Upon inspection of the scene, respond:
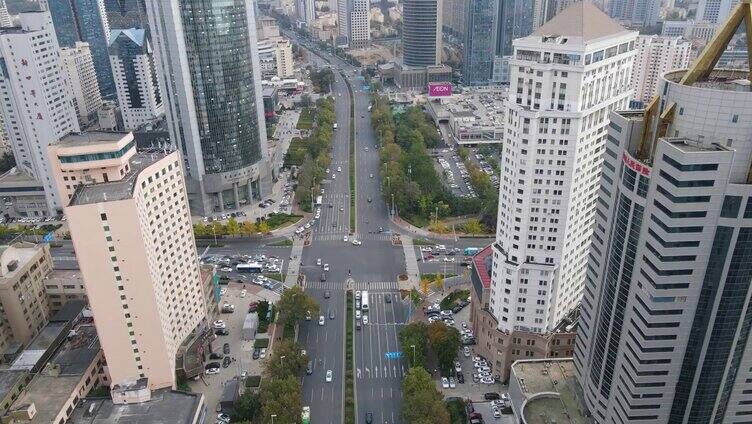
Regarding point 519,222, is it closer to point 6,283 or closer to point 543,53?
point 543,53

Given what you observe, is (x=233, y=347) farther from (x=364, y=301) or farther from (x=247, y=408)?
(x=364, y=301)

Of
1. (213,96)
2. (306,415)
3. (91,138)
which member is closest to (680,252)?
(306,415)

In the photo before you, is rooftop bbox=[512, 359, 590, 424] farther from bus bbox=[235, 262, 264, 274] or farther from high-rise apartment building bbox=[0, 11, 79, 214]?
high-rise apartment building bbox=[0, 11, 79, 214]

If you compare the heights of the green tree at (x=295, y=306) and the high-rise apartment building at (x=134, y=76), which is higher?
the high-rise apartment building at (x=134, y=76)

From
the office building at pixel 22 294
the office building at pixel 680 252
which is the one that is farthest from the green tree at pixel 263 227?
the office building at pixel 680 252

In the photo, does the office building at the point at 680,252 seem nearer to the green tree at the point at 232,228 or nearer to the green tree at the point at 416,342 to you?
the green tree at the point at 416,342

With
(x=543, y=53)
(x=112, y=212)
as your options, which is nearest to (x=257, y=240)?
(x=112, y=212)
